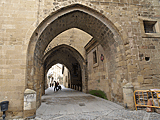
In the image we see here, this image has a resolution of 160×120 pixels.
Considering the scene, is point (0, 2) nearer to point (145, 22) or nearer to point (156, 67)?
point (145, 22)

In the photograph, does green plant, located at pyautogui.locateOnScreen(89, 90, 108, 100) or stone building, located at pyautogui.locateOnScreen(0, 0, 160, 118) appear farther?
green plant, located at pyautogui.locateOnScreen(89, 90, 108, 100)

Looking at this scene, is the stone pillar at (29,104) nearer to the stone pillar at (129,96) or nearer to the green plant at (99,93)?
the stone pillar at (129,96)

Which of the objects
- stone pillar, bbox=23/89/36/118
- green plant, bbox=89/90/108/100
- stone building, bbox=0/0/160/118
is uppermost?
stone building, bbox=0/0/160/118

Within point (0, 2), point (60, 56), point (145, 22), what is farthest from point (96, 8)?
point (60, 56)

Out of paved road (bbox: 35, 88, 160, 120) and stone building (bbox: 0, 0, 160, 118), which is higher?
stone building (bbox: 0, 0, 160, 118)

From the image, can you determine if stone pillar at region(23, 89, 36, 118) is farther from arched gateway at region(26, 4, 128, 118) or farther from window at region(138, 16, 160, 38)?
window at region(138, 16, 160, 38)

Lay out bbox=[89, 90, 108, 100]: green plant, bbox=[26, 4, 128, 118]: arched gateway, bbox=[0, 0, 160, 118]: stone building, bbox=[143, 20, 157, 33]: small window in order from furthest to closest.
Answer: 1. bbox=[89, 90, 108, 100]: green plant
2. bbox=[143, 20, 157, 33]: small window
3. bbox=[26, 4, 128, 118]: arched gateway
4. bbox=[0, 0, 160, 118]: stone building

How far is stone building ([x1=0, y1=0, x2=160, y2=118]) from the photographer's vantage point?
4.06m

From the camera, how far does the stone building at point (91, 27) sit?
4.06 meters

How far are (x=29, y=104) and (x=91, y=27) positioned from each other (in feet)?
15.3

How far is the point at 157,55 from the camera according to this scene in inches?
193

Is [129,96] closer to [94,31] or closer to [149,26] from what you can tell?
[149,26]

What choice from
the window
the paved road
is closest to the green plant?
the paved road

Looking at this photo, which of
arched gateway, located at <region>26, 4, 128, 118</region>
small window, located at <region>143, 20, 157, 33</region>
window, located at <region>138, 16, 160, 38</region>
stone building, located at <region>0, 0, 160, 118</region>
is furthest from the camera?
small window, located at <region>143, 20, 157, 33</region>
